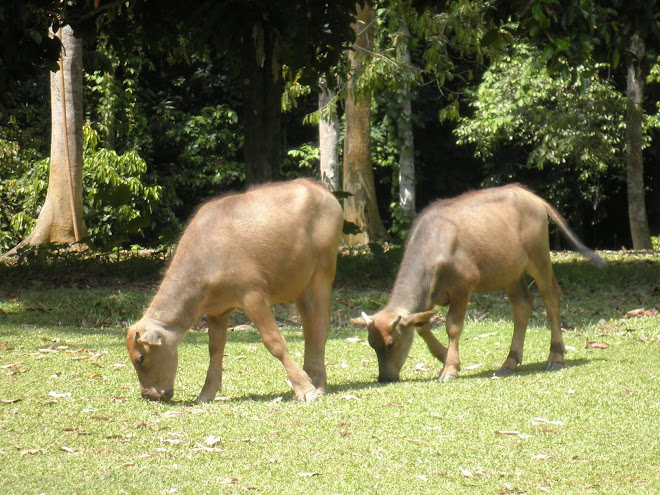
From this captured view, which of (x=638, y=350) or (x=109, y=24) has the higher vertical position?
(x=109, y=24)

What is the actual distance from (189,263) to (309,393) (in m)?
1.42

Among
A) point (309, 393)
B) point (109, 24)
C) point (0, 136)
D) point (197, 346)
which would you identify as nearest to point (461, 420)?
point (309, 393)

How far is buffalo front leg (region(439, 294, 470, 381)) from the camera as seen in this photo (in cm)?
865

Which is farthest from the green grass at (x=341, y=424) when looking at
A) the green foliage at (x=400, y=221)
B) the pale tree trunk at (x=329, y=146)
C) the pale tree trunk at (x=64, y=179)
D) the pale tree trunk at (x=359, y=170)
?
the green foliage at (x=400, y=221)

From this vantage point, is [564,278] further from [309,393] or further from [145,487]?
[145,487]

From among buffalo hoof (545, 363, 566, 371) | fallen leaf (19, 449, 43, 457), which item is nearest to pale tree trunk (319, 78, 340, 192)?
buffalo hoof (545, 363, 566, 371)

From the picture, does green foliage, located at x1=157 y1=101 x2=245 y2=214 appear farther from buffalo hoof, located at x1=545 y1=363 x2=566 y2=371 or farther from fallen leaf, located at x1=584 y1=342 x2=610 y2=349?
buffalo hoof, located at x1=545 y1=363 x2=566 y2=371

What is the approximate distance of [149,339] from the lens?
7590 mm

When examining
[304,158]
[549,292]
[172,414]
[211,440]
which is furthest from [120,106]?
[211,440]

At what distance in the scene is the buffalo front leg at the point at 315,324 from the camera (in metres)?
8.29

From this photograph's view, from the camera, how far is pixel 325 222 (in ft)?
27.3

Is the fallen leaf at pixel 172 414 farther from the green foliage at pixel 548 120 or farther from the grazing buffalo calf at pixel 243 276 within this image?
the green foliage at pixel 548 120

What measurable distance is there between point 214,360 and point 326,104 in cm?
1587

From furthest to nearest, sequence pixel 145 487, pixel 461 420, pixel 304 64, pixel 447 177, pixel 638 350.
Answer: pixel 447 177 → pixel 304 64 → pixel 638 350 → pixel 461 420 → pixel 145 487
